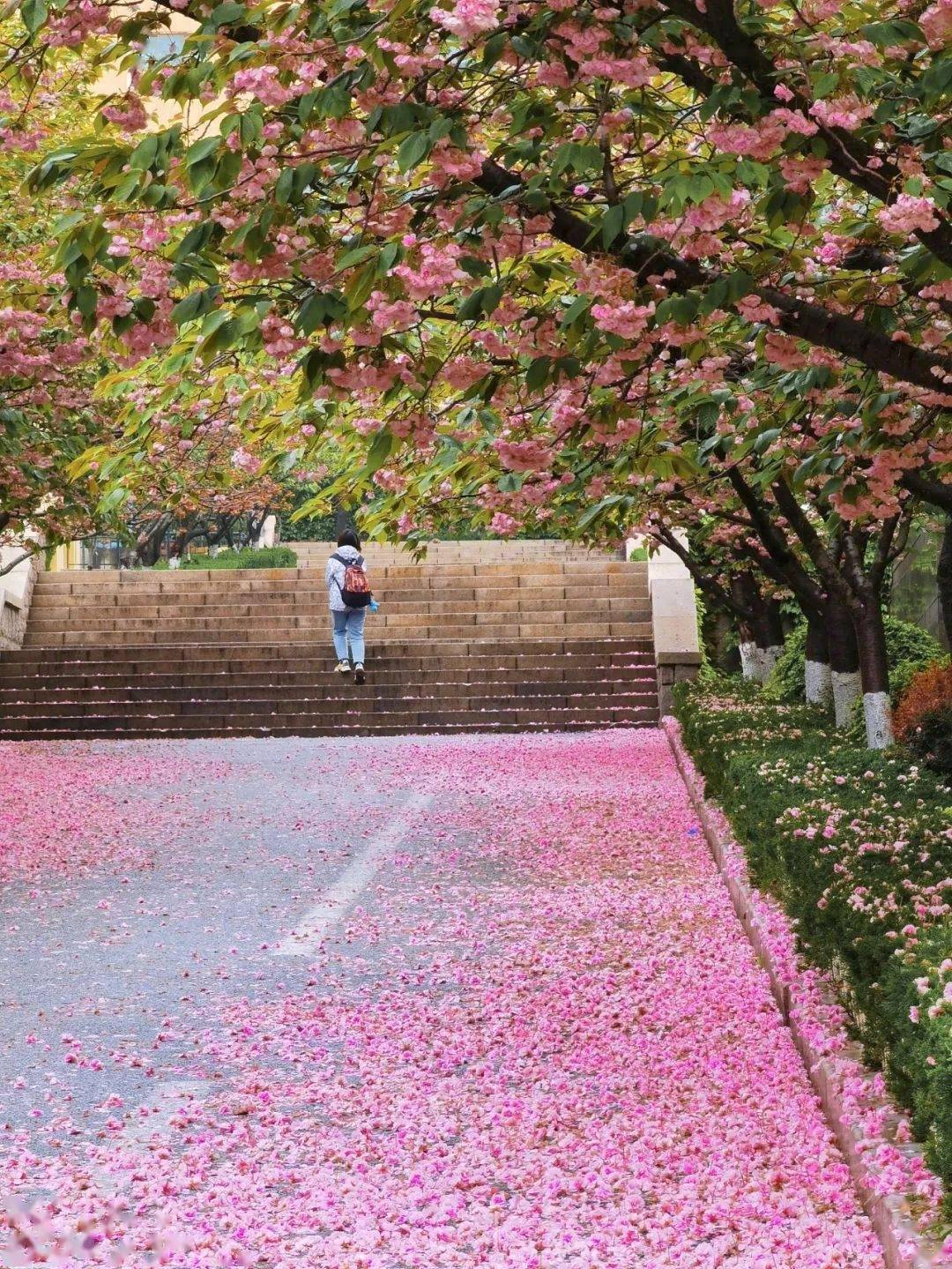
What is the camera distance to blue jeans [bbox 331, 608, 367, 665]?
22359mm

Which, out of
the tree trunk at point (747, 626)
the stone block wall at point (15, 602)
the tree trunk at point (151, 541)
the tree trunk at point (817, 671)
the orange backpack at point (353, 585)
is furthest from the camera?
the tree trunk at point (151, 541)

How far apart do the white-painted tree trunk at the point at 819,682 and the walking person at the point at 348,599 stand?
739 cm

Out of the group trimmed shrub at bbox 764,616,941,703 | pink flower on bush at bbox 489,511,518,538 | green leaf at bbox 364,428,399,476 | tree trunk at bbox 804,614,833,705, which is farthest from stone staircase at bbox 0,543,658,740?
green leaf at bbox 364,428,399,476

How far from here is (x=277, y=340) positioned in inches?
184

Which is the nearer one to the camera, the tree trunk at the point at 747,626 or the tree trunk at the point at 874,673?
the tree trunk at the point at 874,673

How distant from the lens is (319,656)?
955 inches

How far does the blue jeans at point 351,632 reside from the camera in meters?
22.4

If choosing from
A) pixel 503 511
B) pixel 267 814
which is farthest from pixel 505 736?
pixel 503 511

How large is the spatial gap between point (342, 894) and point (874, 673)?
404cm

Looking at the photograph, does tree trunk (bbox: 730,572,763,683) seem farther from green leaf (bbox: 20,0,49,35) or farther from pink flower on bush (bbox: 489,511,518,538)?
green leaf (bbox: 20,0,49,35)

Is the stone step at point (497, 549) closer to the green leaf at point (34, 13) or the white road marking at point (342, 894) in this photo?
the white road marking at point (342, 894)

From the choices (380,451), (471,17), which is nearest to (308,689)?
(380,451)

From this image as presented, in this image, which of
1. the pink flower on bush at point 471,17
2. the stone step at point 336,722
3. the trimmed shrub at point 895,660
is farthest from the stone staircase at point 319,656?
the pink flower on bush at point 471,17

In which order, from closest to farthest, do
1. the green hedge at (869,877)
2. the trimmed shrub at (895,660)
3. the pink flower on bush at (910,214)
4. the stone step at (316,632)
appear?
the green hedge at (869,877), the pink flower on bush at (910,214), the trimmed shrub at (895,660), the stone step at (316,632)
